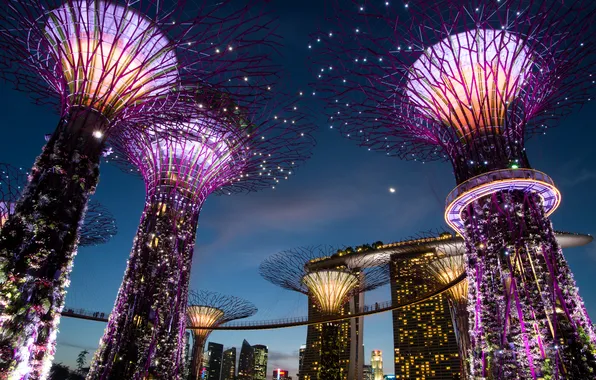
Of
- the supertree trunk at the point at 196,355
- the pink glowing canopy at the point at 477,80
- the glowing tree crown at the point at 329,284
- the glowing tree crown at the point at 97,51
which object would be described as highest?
the pink glowing canopy at the point at 477,80

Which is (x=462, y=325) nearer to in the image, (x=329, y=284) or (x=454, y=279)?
(x=454, y=279)

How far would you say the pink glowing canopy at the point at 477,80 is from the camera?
9547mm

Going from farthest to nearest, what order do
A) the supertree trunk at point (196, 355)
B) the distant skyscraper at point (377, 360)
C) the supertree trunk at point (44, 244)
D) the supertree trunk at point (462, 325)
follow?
the distant skyscraper at point (377, 360) < the supertree trunk at point (196, 355) < the supertree trunk at point (462, 325) < the supertree trunk at point (44, 244)

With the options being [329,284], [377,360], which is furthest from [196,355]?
[377,360]

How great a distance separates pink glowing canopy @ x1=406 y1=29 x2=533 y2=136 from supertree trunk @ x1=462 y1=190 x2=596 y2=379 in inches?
81.7

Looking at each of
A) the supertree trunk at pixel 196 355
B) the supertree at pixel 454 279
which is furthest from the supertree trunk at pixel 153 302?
the supertree trunk at pixel 196 355

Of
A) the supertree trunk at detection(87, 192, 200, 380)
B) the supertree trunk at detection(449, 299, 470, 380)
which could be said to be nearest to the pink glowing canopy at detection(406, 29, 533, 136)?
the supertree trunk at detection(87, 192, 200, 380)

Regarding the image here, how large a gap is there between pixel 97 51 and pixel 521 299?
31.0 ft

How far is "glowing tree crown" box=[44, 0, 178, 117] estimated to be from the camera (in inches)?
301

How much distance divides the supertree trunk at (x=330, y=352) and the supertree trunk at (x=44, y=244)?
15.2m

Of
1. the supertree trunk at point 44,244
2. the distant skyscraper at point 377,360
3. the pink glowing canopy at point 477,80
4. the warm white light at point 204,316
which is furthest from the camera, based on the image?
the distant skyscraper at point 377,360

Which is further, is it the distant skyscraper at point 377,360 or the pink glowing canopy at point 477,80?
the distant skyscraper at point 377,360

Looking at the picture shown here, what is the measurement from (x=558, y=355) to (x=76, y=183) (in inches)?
352

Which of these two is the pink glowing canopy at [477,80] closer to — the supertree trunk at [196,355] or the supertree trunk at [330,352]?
the supertree trunk at [330,352]
